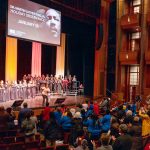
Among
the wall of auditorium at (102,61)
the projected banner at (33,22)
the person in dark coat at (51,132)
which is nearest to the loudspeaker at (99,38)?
the wall of auditorium at (102,61)

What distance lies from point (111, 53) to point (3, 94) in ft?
30.3

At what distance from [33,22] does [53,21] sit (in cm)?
157

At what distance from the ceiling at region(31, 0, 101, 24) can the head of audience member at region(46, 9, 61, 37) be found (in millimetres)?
309

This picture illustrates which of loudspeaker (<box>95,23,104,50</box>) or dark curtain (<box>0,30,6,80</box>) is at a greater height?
loudspeaker (<box>95,23,104,50</box>)

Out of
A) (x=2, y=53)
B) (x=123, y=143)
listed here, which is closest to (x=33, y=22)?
(x=2, y=53)

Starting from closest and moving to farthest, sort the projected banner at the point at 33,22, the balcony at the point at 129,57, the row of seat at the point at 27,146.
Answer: the row of seat at the point at 27,146 < the projected banner at the point at 33,22 < the balcony at the point at 129,57

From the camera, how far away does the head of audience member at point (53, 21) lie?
15703mm

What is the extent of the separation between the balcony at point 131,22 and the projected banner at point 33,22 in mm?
5217

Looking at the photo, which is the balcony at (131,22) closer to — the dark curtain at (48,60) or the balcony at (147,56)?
the balcony at (147,56)

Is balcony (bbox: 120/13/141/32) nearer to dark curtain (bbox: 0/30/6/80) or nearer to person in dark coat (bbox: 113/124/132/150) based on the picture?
dark curtain (bbox: 0/30/6/80)

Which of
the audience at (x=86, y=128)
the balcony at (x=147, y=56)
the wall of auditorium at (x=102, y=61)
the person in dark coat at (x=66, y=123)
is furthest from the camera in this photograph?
the wall of auditorium at (x=102, y=61)

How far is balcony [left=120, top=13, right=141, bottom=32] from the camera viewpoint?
18859 millimetres

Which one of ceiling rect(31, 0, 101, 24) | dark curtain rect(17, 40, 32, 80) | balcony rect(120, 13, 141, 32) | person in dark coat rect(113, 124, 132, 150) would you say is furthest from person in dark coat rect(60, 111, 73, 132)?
balcony rect(120, 13, 141, 32)

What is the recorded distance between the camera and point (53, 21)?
52.4 feet
